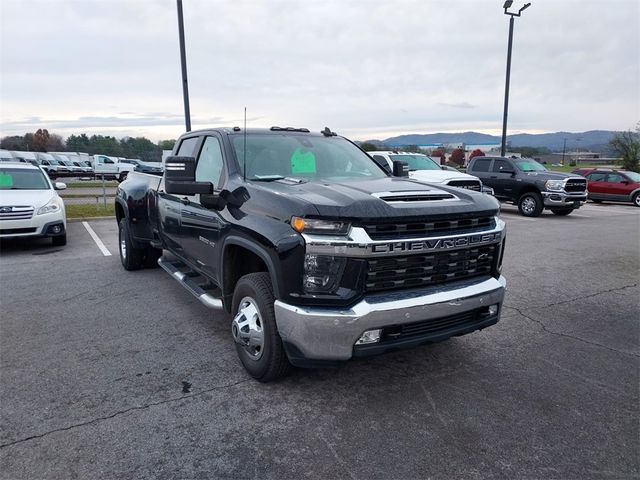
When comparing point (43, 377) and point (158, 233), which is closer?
point (43, 377)

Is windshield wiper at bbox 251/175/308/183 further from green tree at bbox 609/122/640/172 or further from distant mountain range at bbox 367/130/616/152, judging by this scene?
distant mountain range at bbox 367/130/616/152

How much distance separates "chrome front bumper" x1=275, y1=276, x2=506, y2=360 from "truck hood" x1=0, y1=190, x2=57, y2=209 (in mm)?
7289

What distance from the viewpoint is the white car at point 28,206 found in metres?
8.23

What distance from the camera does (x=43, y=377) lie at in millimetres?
3674

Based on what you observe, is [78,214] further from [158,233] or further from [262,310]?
[262,310]

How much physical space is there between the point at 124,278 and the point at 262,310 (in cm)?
415

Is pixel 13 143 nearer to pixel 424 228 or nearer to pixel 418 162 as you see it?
pixel 418 162

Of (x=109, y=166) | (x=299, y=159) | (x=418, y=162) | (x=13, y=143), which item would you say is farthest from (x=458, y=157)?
(x=13, y=143)

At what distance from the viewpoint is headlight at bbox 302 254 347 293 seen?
9.79 feet

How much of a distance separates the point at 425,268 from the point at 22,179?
9.20 m

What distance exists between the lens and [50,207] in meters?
8.73

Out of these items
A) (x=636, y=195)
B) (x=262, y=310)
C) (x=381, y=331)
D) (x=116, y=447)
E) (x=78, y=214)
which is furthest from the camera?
(x=636, y=195)

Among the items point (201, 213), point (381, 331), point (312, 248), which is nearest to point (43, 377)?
point (201, 213)

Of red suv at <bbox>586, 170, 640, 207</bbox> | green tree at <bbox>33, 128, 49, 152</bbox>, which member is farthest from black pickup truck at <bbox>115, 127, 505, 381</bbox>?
green tree at <bbox>33, 128, 49, 152</bbox>
